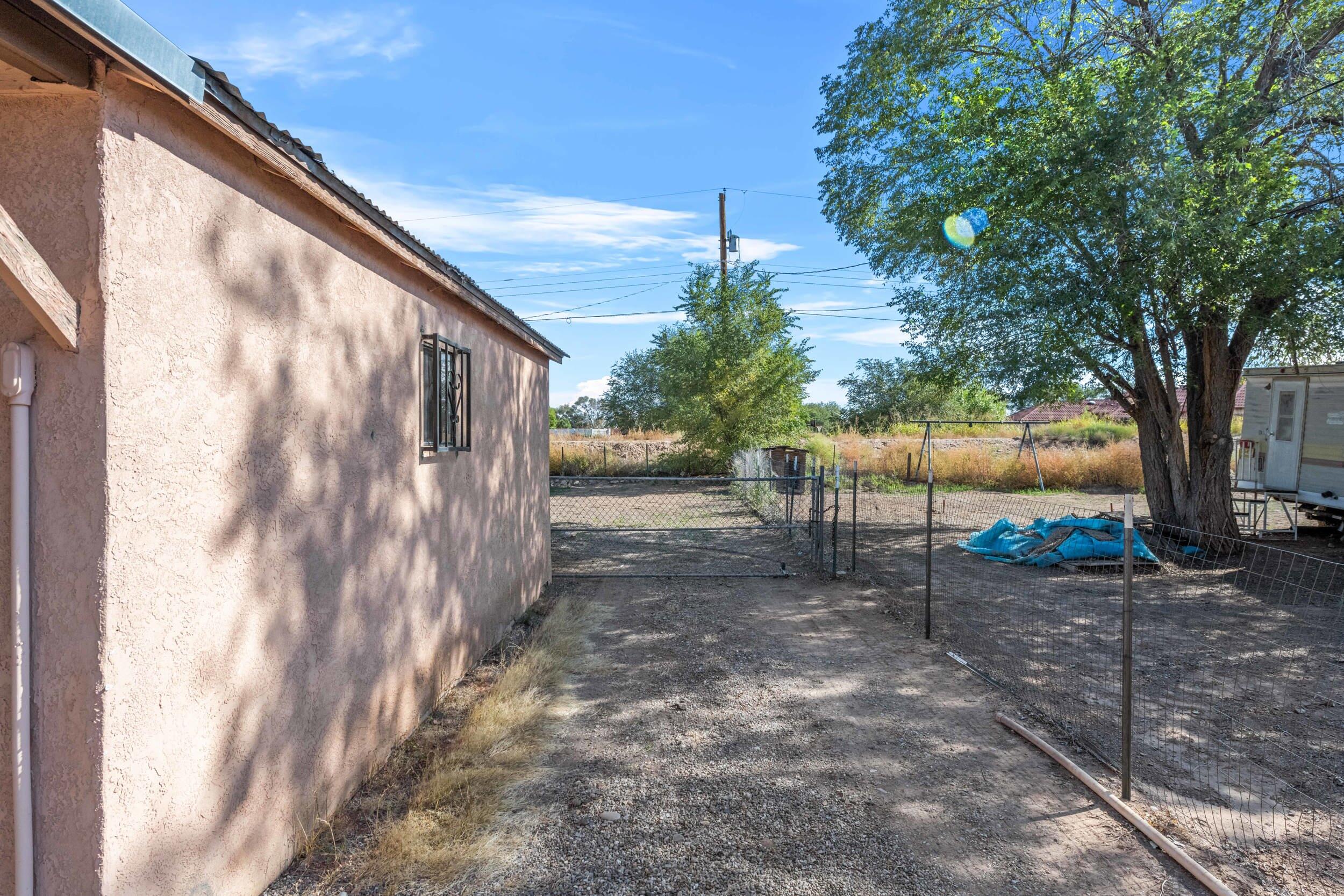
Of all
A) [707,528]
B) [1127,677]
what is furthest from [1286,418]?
[1127,677]

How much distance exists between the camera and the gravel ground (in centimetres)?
309

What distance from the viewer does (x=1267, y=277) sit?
29.7ft

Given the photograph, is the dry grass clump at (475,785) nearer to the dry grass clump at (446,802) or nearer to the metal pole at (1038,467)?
the dry grass clump at (446,802)

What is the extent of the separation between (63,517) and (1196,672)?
23.7ft

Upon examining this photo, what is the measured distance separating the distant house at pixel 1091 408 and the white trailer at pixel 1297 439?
1.80 ft

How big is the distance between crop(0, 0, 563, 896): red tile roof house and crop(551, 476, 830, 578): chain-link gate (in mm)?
2928

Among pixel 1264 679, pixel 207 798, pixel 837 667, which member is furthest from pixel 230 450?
pixel 1264 679

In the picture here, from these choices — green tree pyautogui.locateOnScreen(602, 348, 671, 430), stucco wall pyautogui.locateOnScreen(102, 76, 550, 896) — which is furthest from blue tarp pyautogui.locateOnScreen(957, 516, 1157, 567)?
green tree pyautogui.locateOnScreen(602, 348, 671, 430)

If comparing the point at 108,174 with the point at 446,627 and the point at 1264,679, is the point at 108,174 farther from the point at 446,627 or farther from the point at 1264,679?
the point at 1264,679

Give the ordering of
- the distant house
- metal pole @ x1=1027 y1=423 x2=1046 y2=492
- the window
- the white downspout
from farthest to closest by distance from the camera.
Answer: metal pole @ x1=1027 y1=423 x2=1046 y2=492, the distant house, the window, the white downspout

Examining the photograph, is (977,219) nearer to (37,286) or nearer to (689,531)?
(689,531)

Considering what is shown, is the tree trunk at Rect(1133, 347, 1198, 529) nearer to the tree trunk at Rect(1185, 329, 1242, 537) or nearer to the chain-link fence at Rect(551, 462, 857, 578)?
the tree trunk at Rect(1185, 329, 1242, 537)

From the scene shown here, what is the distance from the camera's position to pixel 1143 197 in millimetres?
9398

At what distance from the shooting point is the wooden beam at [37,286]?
1.98 m
